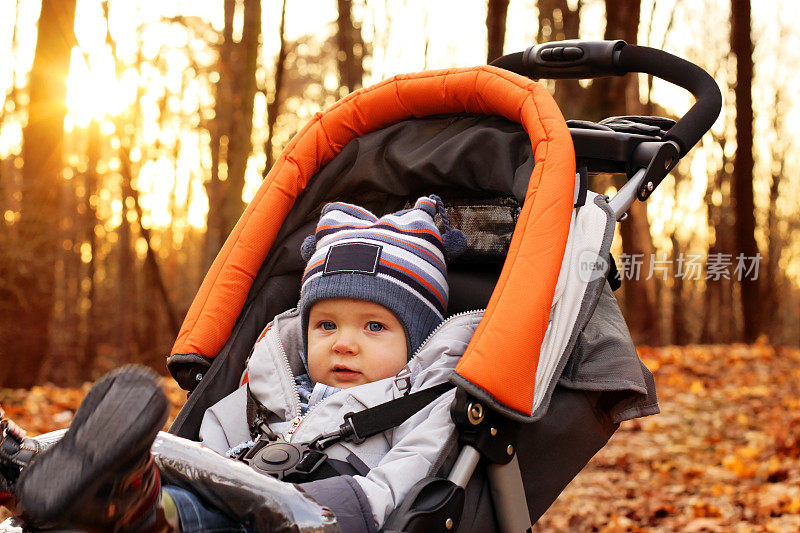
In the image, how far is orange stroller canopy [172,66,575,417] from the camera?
6.36 feet

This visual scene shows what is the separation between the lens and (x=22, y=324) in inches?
311

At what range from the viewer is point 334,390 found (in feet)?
7.70

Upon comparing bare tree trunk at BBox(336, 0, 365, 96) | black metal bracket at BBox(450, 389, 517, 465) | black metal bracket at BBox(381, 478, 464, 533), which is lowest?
black metal bracket at BBox(381, 478, 464, 533)

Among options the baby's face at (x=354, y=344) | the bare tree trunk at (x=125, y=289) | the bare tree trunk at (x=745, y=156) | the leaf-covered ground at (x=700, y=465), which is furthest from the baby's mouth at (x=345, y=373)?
the bare tree trunk at (x=125, y=289)

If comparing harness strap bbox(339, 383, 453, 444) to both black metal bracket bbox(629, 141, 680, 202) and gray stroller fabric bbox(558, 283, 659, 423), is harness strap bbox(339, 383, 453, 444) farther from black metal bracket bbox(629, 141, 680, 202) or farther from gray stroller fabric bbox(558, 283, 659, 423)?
black metal bracket bbox(629, 141, 680, 202)

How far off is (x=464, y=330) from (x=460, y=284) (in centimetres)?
45

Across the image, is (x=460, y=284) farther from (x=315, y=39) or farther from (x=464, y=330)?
(x=315, y=39)

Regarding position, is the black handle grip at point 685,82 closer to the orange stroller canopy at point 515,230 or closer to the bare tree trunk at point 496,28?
the orange stroller canopy at point 515,230

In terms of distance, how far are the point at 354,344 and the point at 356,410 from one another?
235 millimetres

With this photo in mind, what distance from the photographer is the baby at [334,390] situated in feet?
4.33

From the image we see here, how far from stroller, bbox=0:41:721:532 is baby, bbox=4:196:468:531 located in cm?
10

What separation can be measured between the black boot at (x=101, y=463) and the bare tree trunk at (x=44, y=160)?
726cm

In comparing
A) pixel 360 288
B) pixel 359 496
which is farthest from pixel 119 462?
pixel 360 288

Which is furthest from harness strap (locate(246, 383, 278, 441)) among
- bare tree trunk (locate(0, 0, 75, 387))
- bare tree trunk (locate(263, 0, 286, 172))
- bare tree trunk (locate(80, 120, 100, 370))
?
bare tree trunk (locate(80, 120, 100, 370))
